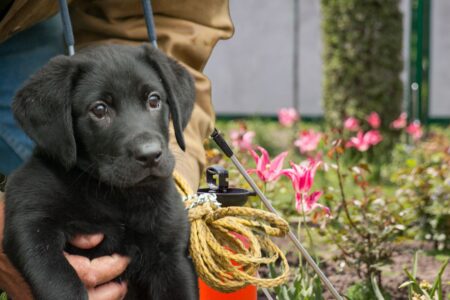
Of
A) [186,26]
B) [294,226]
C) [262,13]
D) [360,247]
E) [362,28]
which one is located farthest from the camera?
[262,13]

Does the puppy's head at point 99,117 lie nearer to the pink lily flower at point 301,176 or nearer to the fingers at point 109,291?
the fingers at point 109,291

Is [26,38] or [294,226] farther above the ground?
[26,38]

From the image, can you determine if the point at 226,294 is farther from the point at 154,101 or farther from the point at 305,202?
the point at 154,101

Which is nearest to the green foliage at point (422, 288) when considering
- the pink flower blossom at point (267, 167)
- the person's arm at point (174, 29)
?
the pink flower blossom at point (267, 167)

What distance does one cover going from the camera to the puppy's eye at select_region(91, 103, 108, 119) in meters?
1.99

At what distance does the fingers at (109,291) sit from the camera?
2139mm

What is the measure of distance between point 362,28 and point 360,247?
5.19 meters

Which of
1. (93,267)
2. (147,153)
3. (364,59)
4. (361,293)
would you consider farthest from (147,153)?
(364,59)

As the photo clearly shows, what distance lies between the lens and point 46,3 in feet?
8.38

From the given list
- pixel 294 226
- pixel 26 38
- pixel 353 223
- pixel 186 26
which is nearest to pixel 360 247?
pixel 353 223

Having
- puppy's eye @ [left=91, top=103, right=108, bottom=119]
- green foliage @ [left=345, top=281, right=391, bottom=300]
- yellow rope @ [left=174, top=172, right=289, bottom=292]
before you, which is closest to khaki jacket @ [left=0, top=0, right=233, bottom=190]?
yellow rope @ [left=174, top=172, right=289, bottom=292]

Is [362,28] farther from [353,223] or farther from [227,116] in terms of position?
[353,223]

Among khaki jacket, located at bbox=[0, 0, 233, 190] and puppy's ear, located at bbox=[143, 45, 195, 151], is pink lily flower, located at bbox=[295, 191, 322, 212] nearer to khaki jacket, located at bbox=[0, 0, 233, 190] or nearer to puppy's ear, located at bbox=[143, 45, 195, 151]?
khaki jacket, located at bbox=[0, 0, 233, 190]

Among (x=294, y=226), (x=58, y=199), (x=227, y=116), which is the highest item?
(x=58, y=199)
